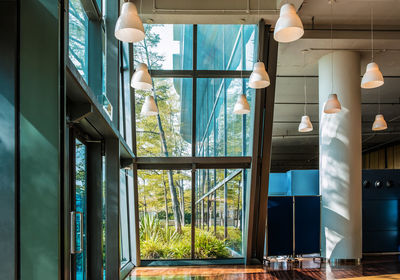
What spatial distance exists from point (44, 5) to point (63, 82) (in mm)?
546

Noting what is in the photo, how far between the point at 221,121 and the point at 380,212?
194 inches

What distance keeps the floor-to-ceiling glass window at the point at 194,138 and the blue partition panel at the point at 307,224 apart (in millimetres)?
1249

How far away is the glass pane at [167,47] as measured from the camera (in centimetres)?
754

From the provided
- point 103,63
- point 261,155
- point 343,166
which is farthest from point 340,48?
point 103,63

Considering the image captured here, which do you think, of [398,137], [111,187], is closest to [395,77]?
[111,187]

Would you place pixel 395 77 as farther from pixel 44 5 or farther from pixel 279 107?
pixel 44 5

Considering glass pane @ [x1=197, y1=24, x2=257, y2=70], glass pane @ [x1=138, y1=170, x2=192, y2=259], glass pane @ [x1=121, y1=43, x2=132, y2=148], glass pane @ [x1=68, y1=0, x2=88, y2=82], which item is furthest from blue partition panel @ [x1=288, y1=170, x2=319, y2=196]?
glass pane @ [x1=68, y1=0, x2=88, y2=82]

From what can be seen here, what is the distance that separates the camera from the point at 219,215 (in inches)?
350

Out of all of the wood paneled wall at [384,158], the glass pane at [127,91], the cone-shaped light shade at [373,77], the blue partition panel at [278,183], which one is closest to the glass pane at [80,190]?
the glass pane at [127,91]

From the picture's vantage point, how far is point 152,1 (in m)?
6.79

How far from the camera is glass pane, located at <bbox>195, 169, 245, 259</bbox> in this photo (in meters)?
8.73

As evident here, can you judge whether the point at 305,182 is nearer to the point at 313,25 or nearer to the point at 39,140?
the point at 313,25

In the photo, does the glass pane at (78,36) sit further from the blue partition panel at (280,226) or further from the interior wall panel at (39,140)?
the blue partition panel at (280,226)

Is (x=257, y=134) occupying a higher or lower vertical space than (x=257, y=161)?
higher
